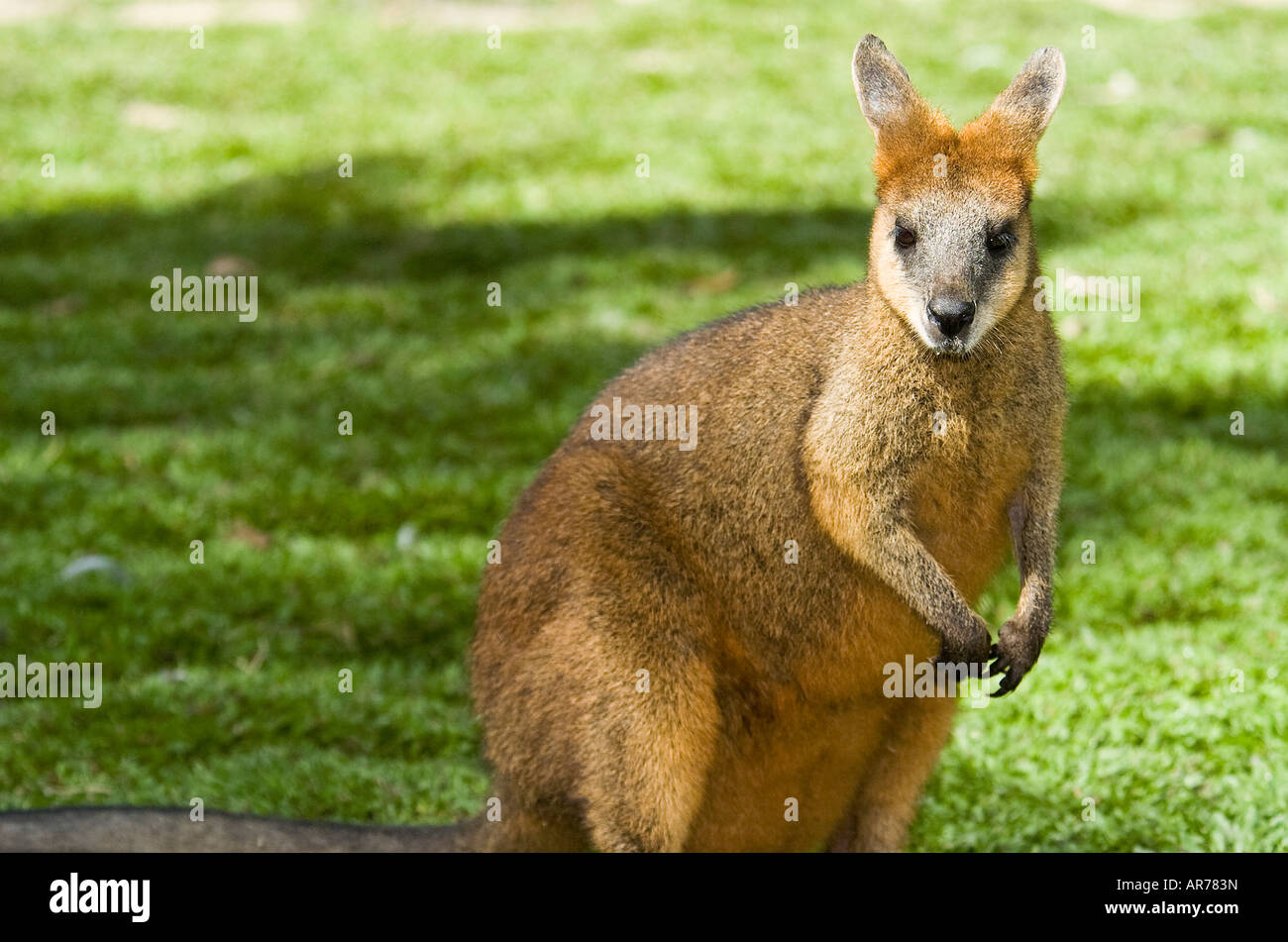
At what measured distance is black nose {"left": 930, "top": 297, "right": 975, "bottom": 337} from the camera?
10.5 ft

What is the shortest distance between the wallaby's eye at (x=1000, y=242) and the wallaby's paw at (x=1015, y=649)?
887 millimetres

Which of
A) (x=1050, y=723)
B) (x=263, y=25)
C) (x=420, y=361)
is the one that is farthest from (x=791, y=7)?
(x=1050, y=723)

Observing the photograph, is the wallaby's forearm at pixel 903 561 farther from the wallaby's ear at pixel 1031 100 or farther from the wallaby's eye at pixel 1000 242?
the wallaby's ear at pixel 1031 100

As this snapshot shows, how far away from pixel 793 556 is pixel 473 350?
197 inches

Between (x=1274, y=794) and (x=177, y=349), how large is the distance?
6510 millimetres

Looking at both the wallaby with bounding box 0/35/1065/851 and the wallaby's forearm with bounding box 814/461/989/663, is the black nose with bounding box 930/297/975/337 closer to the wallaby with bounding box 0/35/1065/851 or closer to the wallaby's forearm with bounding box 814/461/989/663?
the wallaby with bounding box 0/35/1065/851

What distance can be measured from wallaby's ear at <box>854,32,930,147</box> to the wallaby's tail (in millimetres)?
2088

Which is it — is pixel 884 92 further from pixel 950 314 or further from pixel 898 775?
pixel 898 775

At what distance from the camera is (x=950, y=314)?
3.19 meters

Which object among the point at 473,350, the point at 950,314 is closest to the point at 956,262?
the point at 950,314

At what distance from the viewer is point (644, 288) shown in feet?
29.3

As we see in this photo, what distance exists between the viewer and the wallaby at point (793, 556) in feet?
11.1

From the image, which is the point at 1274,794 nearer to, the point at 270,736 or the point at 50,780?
the point at 270,736
